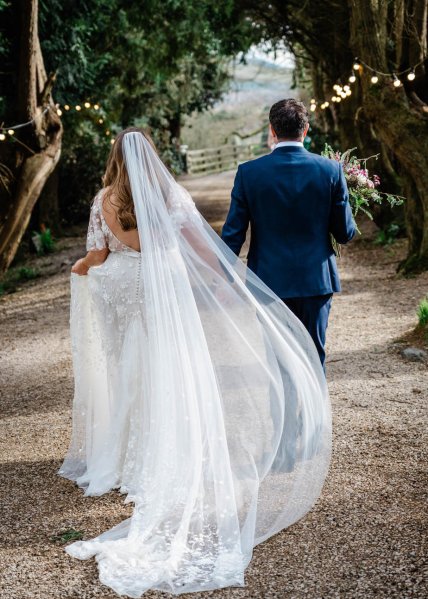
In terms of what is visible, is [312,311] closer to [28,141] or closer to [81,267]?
[81,267]

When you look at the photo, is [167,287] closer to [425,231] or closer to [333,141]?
[425,231]

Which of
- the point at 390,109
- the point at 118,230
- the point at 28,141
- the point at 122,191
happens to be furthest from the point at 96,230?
the point at 28,141

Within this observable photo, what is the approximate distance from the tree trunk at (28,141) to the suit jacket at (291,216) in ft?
24.3

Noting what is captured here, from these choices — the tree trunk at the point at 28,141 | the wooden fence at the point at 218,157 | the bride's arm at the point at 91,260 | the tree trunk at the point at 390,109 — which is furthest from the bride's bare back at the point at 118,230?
the wooden fence at the point at 218,157

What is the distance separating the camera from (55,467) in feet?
16.5

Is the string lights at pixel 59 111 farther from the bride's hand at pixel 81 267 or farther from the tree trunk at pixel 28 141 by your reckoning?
the bride's hand at pixel 81 267

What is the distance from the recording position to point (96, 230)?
4.53 meters

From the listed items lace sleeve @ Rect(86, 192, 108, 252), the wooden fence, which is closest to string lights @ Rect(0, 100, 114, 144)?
A: lace sleeve @ Rect(86, 192, 108, 252)

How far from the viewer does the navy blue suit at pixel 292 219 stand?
14.2 feet

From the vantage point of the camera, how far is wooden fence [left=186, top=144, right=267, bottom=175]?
38094 millimetres

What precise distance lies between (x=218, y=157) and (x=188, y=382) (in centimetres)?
3769

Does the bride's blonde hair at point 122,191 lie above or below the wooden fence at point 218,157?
above

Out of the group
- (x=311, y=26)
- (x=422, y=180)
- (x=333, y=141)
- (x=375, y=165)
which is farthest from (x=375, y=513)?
(x=333, y=141)

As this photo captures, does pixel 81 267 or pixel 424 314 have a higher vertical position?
pixel 81 267
